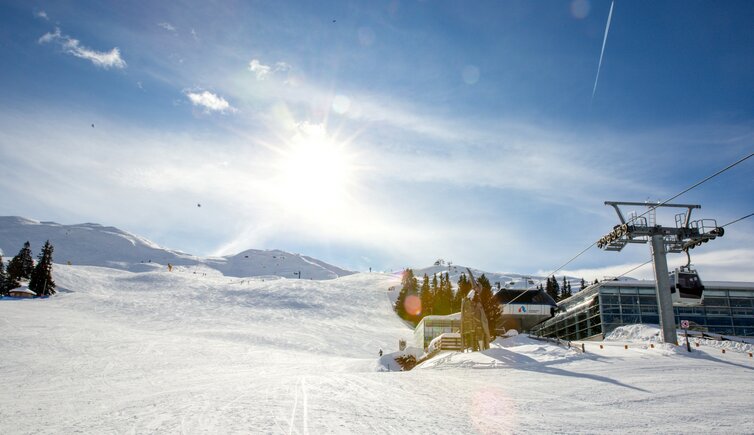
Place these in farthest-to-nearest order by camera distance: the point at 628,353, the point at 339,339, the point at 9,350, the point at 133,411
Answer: the point at 339,339
the point at 9,350
the point at 628,353
the point at 133,411

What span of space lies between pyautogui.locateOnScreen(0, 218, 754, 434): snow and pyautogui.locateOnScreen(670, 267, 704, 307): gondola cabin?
103 inches

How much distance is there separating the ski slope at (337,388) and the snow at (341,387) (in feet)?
0.25

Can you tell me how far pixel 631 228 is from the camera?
29422 mm

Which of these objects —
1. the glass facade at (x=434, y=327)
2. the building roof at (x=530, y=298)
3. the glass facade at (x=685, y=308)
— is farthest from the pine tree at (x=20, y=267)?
the glass facade at (x=685, y=308)

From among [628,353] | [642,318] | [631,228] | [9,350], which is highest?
[631,228]

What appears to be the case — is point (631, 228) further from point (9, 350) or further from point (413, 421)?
point (9, 350)

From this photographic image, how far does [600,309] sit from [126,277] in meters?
90.2

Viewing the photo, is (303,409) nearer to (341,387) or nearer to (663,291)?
(341,387)

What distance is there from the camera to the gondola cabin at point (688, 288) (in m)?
26.6

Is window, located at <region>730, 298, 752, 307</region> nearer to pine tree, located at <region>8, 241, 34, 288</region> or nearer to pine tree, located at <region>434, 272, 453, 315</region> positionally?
pine tree, located at <region>434, 272, 453, 315</region>

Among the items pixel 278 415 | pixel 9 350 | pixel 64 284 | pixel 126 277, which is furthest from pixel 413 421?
pixel 126 277

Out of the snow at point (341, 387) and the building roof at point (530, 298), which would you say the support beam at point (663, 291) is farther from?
the building roof at point (530, 298)

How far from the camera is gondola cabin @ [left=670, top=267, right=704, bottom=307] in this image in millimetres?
26594

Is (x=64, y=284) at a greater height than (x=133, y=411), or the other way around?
(x=64, y=284)
